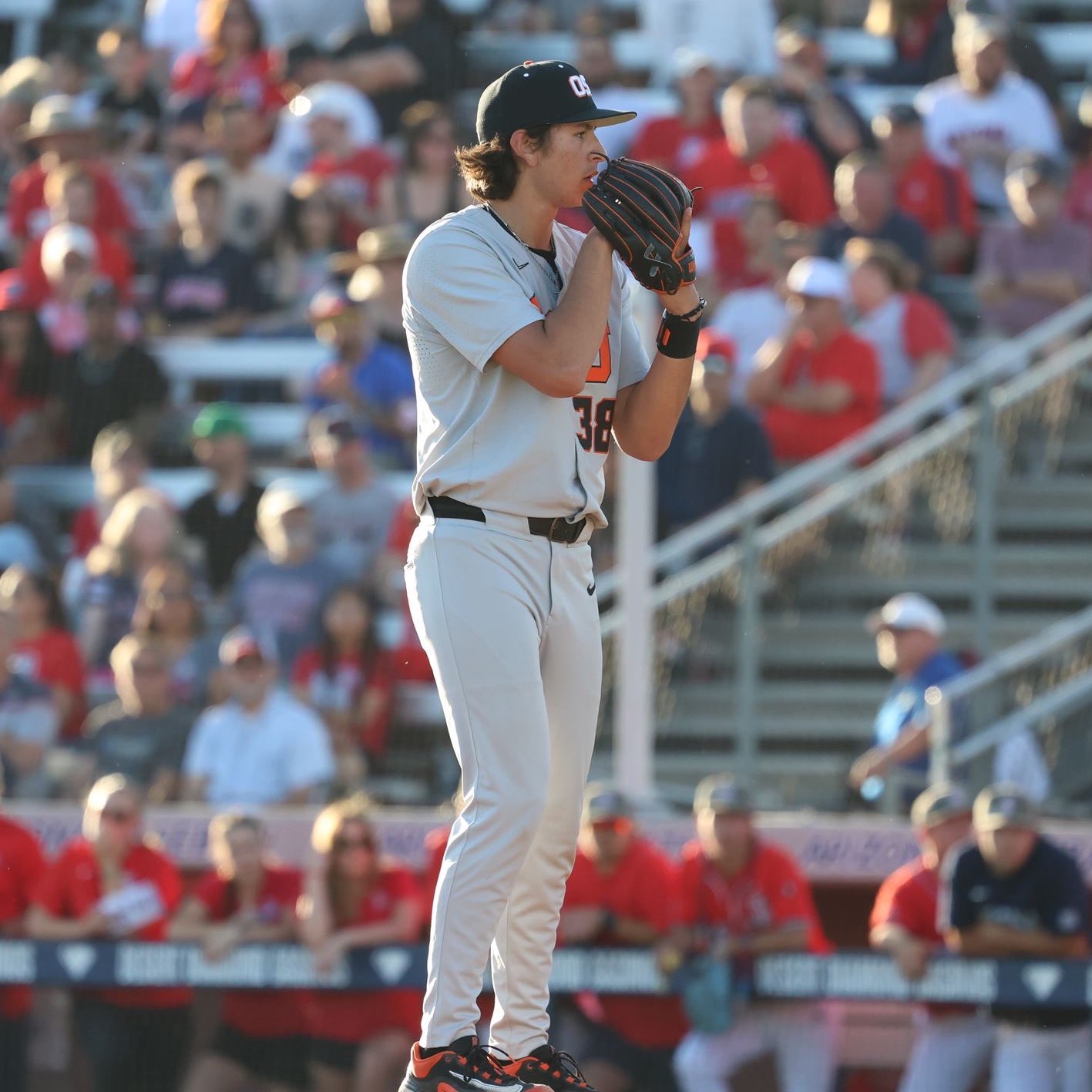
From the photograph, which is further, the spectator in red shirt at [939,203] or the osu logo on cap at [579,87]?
the spectator in red shirt at [939,203]

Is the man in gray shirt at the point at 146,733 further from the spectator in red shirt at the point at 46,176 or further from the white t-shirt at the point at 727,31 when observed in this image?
the white t-shirt at the point at 727,31

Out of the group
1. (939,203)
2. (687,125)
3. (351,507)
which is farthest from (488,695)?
(687,125)

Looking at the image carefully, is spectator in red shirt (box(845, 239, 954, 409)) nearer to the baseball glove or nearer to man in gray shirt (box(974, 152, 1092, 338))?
man in gray shirt (box(974, 152, 1092, 338))

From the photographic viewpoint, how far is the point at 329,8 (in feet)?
41.5

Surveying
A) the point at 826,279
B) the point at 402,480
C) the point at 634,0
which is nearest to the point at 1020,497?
the point at 826,279

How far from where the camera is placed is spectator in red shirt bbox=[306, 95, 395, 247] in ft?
36.2

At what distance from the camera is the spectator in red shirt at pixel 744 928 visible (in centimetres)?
750

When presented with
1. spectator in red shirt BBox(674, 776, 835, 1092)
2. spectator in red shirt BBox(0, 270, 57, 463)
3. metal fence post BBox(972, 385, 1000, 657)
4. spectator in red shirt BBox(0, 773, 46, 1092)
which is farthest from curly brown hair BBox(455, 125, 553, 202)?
spectator in red shirt BBox(0, 270, 57, 463)

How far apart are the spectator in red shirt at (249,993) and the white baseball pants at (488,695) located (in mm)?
3789

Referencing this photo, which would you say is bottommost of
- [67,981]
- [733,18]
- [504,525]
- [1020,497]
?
[67,981]

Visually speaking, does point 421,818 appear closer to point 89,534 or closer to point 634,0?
point 89,534

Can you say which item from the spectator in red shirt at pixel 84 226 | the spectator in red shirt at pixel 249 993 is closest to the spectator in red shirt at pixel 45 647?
the spectator in red shirt at pixel 249 993

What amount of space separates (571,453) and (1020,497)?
515 centimetres

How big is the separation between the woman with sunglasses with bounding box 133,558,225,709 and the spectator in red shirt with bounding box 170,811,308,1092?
3.68 feet
